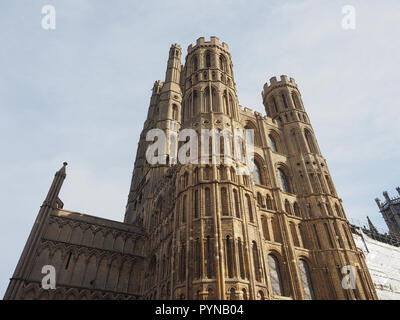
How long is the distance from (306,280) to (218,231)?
31.2ft

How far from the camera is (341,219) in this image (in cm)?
2645

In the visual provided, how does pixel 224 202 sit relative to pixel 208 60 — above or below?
below

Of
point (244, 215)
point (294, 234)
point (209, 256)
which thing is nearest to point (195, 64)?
point (244, 215)

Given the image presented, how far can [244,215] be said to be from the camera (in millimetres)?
20625

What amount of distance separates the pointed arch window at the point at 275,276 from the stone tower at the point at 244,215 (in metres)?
0.08

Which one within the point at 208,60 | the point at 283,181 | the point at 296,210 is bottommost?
the point at 296,210

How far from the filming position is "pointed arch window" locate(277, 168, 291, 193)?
1176 inches

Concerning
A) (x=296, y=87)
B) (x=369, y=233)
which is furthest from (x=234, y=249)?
(x=369, y=233)

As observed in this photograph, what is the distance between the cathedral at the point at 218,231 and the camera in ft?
62.1

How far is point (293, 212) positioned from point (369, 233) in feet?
78.2

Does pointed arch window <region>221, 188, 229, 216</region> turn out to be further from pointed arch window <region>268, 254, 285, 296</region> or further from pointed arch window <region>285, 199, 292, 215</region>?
pointed arch window <region>285, 199, 292, 215</region>

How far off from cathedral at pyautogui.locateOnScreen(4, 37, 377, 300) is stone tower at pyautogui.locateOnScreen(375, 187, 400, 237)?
47.7 metres

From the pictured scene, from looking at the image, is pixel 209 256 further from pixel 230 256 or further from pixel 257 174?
pixel 257 174

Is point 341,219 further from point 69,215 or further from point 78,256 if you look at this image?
point 69,215
